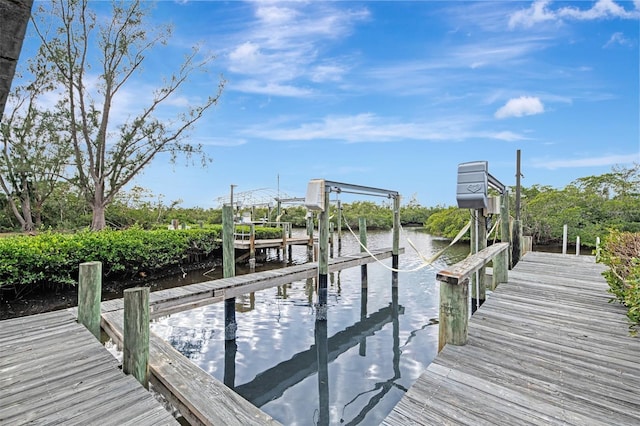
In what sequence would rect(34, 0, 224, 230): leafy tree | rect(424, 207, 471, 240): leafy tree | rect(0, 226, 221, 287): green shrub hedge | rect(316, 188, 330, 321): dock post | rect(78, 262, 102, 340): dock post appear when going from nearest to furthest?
1. rect(78, 262, 102, 340): dock post
2. rect(316, 188, 330, 321): dock post
3. rect(0, 226, 221, 287): green shrub hedge
4. rect(34, 0, 224, 230): leafy tree
5. rect(424, 207, 471, 240): leafy tree

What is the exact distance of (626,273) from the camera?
3713 mm

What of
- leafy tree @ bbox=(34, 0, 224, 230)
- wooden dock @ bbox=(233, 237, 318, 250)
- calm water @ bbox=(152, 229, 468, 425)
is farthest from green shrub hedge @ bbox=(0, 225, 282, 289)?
leafy tree @ bbox=(34, 0, 224, 230)

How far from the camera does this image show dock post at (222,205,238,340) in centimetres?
509

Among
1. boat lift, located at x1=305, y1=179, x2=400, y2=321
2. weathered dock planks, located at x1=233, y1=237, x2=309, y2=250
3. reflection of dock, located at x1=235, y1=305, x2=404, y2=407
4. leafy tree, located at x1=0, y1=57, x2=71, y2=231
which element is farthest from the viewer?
leafy tree, located at x1=0, y1=57, x2=71, y2=231

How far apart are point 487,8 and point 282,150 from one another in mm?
10716

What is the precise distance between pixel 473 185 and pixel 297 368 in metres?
3.35

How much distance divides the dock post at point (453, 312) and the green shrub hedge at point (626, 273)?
159cm

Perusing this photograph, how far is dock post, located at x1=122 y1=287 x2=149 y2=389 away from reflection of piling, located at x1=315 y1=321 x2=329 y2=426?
1.73m

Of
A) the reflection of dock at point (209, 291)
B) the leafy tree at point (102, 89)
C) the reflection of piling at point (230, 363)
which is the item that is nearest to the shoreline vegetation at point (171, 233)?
the leafy tree at point (102, 89)

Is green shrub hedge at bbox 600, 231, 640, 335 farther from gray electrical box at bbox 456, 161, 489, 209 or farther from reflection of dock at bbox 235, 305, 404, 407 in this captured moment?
reflection of dock at bbox 235, 305, 404, 407

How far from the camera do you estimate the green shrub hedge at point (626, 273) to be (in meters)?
2.93

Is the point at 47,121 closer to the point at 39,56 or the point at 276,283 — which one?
the point at 39,56

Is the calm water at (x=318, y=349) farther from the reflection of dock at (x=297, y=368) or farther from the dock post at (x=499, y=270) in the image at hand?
the dock post at (x=499, y=270)

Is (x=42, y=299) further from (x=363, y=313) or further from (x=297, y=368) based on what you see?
(x=363, y=313)
